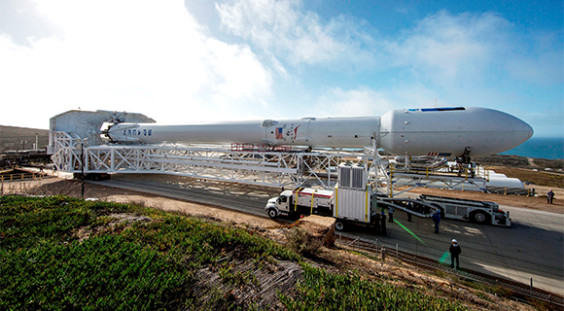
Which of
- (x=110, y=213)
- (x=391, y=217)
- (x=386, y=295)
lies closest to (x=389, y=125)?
(x=391, y=217)

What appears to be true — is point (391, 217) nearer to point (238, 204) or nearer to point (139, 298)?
point (238, 204)

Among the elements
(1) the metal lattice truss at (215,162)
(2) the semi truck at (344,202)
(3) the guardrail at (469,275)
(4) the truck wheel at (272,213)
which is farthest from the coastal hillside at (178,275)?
(1) the metal lattice truss at (215,162)

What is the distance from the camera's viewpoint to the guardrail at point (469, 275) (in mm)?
6789

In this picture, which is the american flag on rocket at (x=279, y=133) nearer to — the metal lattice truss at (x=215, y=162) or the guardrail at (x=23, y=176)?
the metal lattice truss at (x=215, y=162)

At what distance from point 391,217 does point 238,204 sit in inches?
411

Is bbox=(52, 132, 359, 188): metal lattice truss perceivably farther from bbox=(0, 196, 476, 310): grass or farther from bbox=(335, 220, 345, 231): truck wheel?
bbox=(0, 196, 476, 310): grass

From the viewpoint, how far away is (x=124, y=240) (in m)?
Result: 5.30

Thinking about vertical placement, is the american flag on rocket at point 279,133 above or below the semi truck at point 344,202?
above

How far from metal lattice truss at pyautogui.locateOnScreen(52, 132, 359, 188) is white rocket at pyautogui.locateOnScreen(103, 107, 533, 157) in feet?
3.78

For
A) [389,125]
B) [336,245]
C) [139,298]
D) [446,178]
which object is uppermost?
[389,125]

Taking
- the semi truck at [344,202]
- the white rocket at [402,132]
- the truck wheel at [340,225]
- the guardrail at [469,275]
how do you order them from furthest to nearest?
the truck wheel at [340,225] < the semi truck at [344,202] < the white rocket at [402,132] < the guardrail at [469,275]

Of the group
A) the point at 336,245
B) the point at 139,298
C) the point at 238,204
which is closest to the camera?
the point at 139,298

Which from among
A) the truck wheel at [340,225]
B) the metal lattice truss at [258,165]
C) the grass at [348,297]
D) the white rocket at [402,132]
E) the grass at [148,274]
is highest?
the white rocket at [402,132]

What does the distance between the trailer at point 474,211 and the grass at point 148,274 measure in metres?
11.5
